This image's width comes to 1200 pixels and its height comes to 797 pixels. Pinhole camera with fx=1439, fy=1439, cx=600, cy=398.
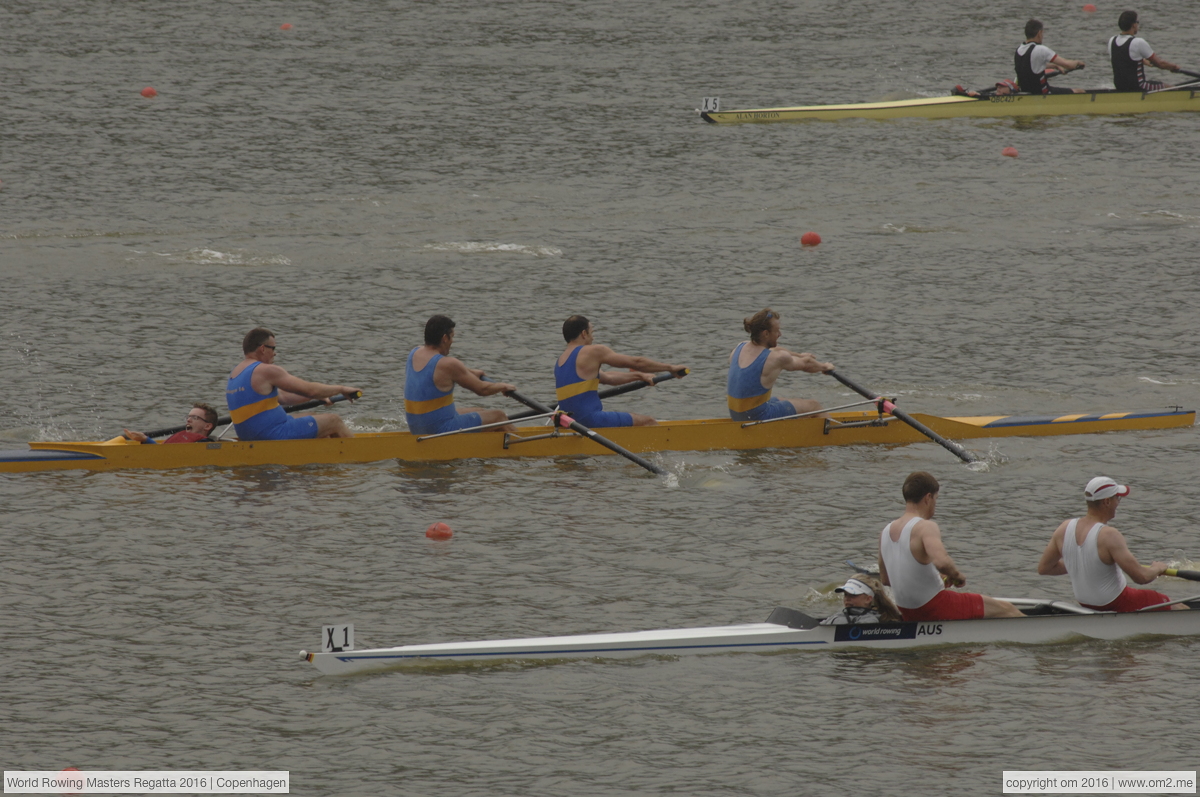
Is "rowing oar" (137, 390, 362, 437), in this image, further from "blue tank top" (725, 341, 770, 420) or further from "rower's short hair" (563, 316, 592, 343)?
"blue tank top" (725, 341, 770, 420)

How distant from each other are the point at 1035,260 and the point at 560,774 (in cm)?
1516

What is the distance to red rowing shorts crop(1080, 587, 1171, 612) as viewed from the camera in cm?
1093

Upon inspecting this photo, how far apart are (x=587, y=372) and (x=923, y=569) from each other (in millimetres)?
5388

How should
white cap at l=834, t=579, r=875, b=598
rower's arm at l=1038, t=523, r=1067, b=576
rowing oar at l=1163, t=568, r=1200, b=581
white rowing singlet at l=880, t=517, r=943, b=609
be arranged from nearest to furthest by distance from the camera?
1. white rowing singlet at l=880, t=517, r=943, b=609
2. white cap at l=834, t=579, r=875, b=598
3. rower's arm at l=1038, t=523, r=1067, b=576
4. rowing oar at l=1163, t=568, r=1200, b=581

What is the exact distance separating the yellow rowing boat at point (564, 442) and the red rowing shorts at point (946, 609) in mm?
4751

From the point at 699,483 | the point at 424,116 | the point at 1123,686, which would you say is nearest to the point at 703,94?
the point at 424,116

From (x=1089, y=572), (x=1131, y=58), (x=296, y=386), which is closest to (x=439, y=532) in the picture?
(x=296, y=386)

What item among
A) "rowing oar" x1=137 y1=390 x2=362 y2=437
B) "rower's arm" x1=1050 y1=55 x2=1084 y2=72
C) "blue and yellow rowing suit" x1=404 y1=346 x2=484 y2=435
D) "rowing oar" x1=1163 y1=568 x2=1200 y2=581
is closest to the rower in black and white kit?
"rower's arm" x1=1050 y1=55 x2=1084 y2=72

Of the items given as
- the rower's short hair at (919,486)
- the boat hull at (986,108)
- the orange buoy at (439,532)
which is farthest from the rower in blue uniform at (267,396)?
the boat hull at (986,108)

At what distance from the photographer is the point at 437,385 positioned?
14695 mm

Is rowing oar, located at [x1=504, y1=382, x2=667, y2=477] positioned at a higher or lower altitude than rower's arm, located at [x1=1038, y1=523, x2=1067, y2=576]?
higher

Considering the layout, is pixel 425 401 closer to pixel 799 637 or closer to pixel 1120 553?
pixel 799 637

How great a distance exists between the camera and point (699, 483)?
14539mm

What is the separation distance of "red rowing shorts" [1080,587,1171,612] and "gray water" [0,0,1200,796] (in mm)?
339
